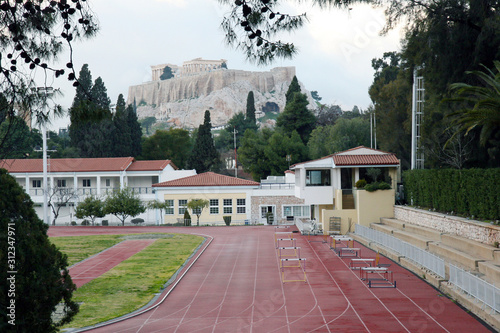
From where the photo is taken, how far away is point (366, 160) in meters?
38.1

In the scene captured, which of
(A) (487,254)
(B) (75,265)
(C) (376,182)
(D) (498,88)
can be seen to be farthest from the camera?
(C) (376,182)

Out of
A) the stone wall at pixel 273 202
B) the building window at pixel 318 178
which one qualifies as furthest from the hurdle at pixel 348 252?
the stone wall at pixel 273 202

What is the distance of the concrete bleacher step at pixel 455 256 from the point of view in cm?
1782

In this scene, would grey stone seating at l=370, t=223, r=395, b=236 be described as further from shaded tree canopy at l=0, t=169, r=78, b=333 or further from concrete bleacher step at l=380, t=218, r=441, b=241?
shaded tree canopy at l=0, t=169, r=78, b=333

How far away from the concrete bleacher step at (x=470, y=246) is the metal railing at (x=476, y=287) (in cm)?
Result: 223

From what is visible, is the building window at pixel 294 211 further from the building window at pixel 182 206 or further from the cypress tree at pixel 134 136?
the cypress tree at pixel 134 136

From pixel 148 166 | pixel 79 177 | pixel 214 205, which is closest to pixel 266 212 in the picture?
pixel 214 205

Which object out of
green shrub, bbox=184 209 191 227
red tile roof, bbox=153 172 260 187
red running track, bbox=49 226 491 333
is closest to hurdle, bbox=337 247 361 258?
red running track, bbox=49 226 491 333

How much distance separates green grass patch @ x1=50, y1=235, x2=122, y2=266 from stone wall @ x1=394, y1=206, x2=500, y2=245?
18.1 m

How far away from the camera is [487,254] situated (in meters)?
18.1

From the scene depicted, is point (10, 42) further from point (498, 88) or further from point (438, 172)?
point (438, 172)

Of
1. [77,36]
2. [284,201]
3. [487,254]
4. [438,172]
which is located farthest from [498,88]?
[284,201]

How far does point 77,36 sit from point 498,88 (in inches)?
624

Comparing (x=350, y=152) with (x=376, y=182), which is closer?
(x=376, y=182)
